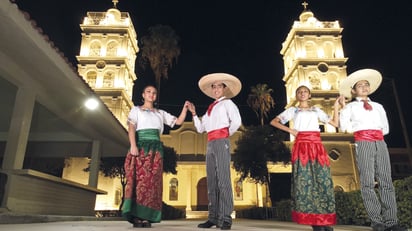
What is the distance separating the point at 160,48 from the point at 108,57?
1248 centimetres

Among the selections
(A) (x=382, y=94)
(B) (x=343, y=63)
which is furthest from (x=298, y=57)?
(A) (x=382, y=94)

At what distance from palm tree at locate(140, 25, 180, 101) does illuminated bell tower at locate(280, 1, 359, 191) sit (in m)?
16.9

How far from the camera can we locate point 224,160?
15.8ft

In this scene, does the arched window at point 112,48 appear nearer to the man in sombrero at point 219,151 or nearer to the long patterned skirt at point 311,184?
the man in sombrero at point 219,151

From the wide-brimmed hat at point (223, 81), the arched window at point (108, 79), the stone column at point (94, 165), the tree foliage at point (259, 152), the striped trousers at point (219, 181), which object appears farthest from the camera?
the arched window at point (108, 79)

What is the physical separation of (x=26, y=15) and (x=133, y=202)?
3.55 metres

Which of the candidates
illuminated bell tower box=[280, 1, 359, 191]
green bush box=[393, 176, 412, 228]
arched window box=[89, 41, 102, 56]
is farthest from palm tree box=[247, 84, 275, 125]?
Answer: green bush box=[393, 176, 412, 228]

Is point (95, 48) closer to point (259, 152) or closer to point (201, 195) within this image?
point (201, 195)

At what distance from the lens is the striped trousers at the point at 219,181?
468 centimetres

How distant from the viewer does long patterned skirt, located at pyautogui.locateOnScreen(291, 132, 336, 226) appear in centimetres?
440

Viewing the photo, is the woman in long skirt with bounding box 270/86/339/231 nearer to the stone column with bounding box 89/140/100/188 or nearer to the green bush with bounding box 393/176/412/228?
the green bush with bounding box 393/176/412/228

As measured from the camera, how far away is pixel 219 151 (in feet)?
15.9

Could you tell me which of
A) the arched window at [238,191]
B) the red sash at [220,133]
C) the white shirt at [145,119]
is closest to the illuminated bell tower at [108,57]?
the arched window at [238,191]

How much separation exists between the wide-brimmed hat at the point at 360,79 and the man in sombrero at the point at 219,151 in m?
1.63
